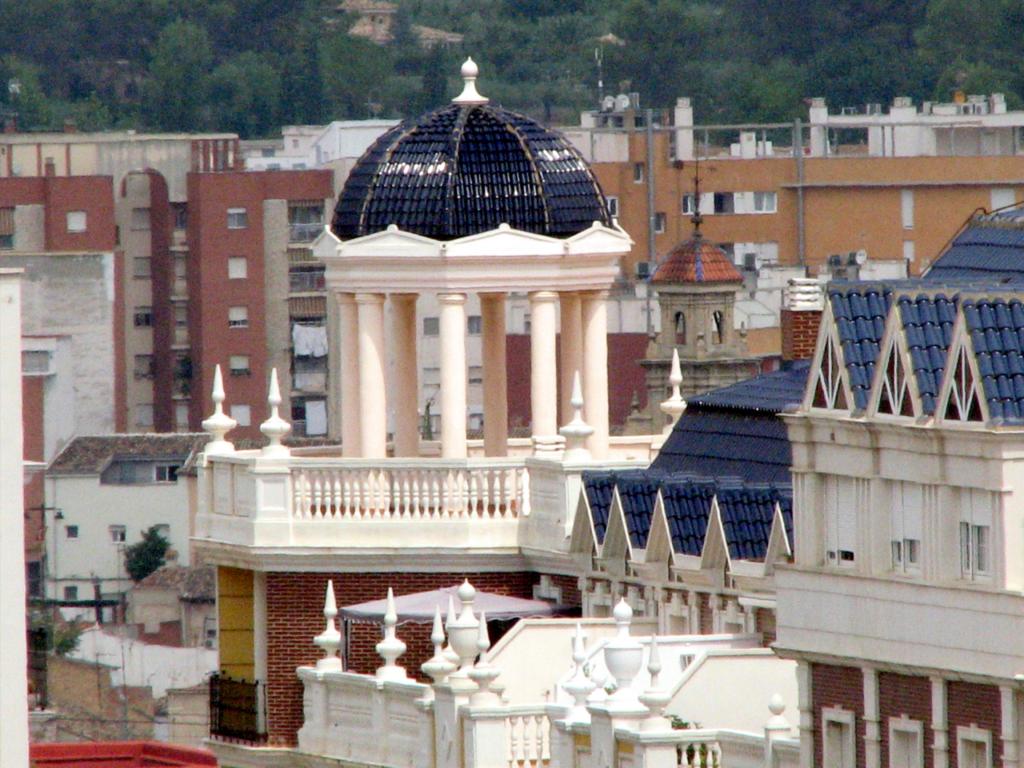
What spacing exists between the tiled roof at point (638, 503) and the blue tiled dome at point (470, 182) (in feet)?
21.1

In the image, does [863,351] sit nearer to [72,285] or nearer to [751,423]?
[751,423]

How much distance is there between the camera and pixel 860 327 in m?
39.8

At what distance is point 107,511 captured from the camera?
178 meters

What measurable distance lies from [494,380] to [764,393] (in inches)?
308

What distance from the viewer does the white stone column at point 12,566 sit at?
40156mm

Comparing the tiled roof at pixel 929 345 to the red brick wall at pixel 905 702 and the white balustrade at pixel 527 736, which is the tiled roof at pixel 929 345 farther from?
the white balustrade at pixel 527 736

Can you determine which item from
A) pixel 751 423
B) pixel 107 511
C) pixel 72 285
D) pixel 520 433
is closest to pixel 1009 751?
pixel 751 423

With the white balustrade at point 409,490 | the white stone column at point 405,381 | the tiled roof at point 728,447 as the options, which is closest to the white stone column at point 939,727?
the tiled roof at point 728,447

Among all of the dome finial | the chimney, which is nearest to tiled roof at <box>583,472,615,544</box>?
the chimney

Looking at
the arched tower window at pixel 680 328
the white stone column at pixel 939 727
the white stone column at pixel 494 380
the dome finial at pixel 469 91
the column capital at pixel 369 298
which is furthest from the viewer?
the arched tower window at pixel 680 328

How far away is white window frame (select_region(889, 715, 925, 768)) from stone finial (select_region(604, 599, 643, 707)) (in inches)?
120

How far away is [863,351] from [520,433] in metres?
102

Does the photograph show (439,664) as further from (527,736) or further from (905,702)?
(905,702)

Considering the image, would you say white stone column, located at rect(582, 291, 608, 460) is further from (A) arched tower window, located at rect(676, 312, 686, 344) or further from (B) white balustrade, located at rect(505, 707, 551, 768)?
(A) arched tower window, located at rect(676, 312, 686, 344)
